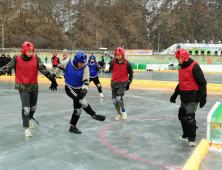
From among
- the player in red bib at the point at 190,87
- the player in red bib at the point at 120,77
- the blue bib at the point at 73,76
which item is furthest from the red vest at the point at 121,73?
the player in red bib at the point at 190,87

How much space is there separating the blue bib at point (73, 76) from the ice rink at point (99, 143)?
1.07 metres

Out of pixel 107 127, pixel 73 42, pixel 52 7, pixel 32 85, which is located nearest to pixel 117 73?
pixel 107 127

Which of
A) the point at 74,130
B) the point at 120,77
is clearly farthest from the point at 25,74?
the point at 120,77

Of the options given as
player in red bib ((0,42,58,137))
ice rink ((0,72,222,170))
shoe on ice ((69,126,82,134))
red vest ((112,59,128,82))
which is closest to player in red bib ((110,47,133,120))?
red vest ((112,59,128,82))

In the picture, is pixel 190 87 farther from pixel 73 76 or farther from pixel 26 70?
pixel 26 70

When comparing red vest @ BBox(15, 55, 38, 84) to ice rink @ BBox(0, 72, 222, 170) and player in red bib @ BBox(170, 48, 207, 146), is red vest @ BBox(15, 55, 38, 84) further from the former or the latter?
player in red bib @ BBox(170, 48, 207, 146)

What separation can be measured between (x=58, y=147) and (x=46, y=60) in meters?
39.6

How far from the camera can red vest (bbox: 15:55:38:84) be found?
5176mm

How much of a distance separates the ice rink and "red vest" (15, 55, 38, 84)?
1.13 m

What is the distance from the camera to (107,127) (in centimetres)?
604

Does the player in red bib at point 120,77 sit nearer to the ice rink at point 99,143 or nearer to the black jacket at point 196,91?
the ice rink at point 99,143

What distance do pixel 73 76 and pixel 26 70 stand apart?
93cm

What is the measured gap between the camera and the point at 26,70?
17.0ft

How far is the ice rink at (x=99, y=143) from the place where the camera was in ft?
12.8
